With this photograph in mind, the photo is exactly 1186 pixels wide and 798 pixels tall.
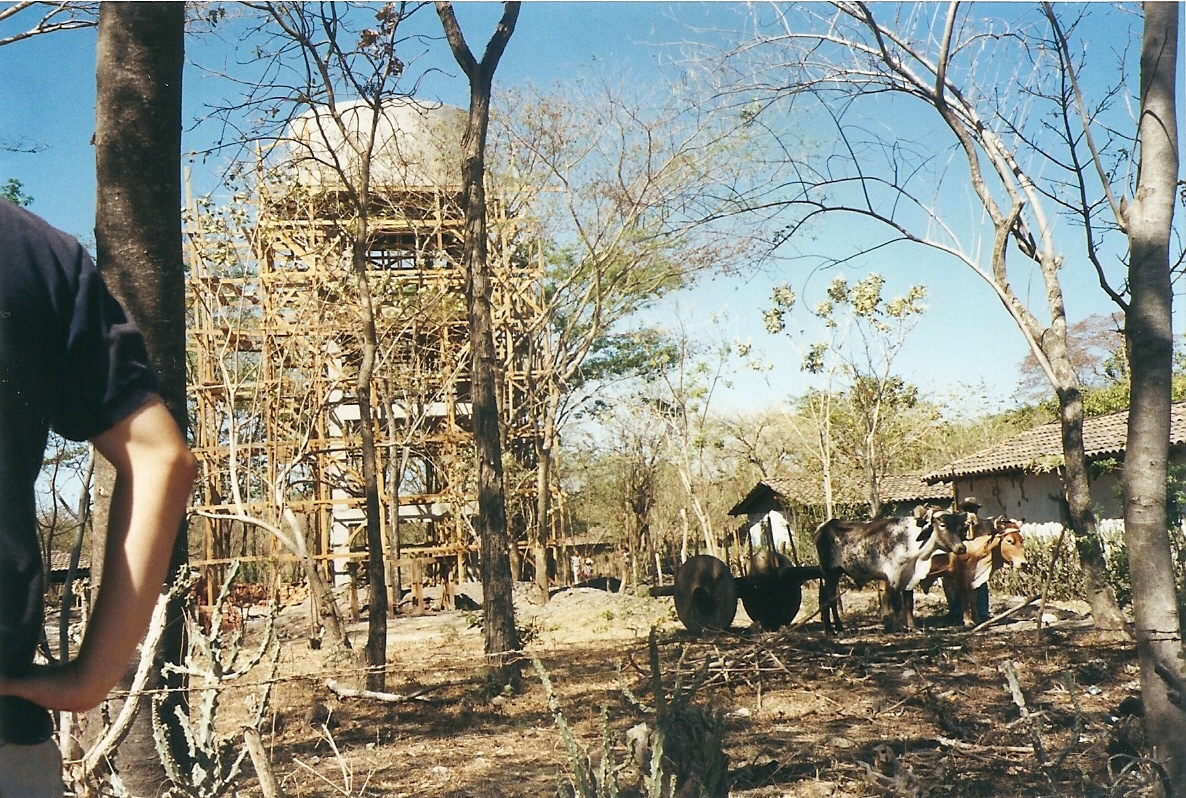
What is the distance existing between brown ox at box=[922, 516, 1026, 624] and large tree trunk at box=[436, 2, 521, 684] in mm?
5288

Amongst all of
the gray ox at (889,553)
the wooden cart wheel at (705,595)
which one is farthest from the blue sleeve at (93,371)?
the wooden cart wheel at (705,595)

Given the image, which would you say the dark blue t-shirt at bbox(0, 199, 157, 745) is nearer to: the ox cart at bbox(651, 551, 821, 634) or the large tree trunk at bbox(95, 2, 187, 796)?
the large tree trunk at bbox(95, 2, 187, 796)

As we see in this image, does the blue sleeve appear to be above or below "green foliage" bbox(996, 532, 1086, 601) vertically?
above

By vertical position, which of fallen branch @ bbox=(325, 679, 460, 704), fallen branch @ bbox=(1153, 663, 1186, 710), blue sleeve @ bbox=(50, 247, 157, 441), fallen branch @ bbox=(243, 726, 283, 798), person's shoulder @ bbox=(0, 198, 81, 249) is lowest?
fallen branch @ bbox=(325, 679, 460, 704)

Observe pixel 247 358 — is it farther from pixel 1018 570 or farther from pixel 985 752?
pixel 985 752

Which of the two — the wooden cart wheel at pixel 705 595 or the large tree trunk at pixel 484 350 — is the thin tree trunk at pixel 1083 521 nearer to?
the wooden cart wheel at pixel 705 595

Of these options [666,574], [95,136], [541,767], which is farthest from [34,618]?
[666,574]

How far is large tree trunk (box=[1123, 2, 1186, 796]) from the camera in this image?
472 cm

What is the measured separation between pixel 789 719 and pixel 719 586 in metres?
4.09

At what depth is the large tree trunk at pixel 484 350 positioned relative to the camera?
31.1 ft

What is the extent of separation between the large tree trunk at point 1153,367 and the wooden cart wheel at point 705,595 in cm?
721

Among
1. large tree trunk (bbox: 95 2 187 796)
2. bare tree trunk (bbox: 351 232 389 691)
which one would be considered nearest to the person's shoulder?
large tree trunk (bbox: 95 2 187 796)

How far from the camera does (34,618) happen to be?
3.34 feet

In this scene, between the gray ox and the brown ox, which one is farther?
the brown ox
